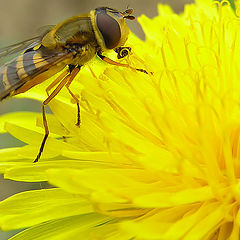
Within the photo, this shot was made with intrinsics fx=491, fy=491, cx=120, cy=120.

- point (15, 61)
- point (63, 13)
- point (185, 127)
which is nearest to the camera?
point (185, 127)

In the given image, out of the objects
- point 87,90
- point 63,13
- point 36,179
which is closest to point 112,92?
point 87,90

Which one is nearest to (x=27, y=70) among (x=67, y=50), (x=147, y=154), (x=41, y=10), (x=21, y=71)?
(x=21, y=71)

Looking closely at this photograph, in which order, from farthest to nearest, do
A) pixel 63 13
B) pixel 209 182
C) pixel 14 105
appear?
pixel 63 13
pixel 14 105
pixel 209 182

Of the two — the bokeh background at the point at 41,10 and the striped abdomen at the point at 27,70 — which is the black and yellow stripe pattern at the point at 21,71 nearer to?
the striped abdomen at the point at 27,70

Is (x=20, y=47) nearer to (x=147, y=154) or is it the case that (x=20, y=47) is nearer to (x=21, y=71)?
(x=21, y=71)

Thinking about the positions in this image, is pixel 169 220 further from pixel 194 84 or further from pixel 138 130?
pixel 194 84

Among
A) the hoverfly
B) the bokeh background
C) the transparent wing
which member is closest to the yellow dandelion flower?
the hoverfly

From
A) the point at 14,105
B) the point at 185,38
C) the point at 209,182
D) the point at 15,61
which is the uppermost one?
the point at 15,61

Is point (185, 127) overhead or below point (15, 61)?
below
